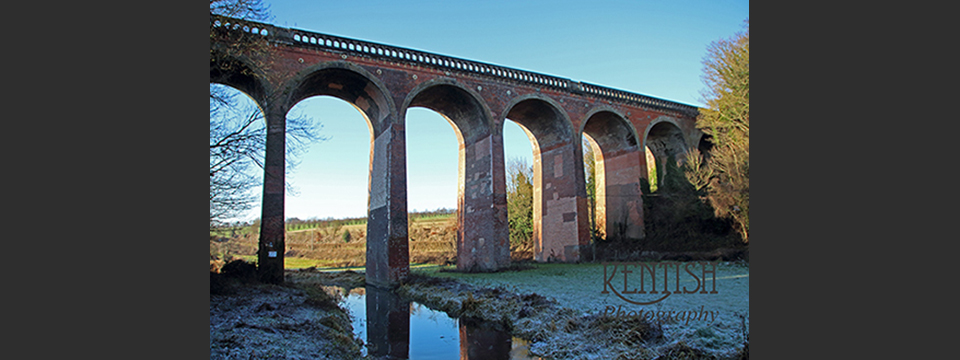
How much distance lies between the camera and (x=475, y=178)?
59.3 ft

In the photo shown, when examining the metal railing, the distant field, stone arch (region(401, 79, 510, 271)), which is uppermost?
the metal railing

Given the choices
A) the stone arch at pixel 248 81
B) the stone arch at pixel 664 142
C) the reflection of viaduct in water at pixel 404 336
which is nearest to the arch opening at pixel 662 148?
the stone arch at pixel 664 142

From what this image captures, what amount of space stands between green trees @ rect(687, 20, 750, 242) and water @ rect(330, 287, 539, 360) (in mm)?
10324

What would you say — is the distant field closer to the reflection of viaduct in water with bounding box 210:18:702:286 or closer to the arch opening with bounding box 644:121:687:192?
the reflection of viaduct in water with bounding box 210:18:702:286

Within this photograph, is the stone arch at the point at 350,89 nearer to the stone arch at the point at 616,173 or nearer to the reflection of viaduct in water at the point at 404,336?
the reflection of viaduct in water at the point at 404,336

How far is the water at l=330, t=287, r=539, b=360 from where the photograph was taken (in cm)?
748

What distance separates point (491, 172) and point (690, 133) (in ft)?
40.6

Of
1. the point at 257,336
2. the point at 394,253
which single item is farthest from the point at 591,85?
the point at 257,336

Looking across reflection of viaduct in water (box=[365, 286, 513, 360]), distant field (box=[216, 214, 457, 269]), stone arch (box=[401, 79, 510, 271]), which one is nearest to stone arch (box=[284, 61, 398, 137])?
stone arch (box=[401, 79, 510, 271])

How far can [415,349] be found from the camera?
792 cm

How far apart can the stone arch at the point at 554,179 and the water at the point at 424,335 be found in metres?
8.99

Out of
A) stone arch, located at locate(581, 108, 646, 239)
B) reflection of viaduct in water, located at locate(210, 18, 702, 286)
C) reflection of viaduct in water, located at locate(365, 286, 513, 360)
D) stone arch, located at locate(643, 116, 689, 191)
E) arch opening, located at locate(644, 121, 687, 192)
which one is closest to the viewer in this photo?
reflection of viaduct in water, located at locate(365, 286, 513, 360)

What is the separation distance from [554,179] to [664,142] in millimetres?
7774

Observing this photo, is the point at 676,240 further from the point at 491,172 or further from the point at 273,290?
the point at 273,290
